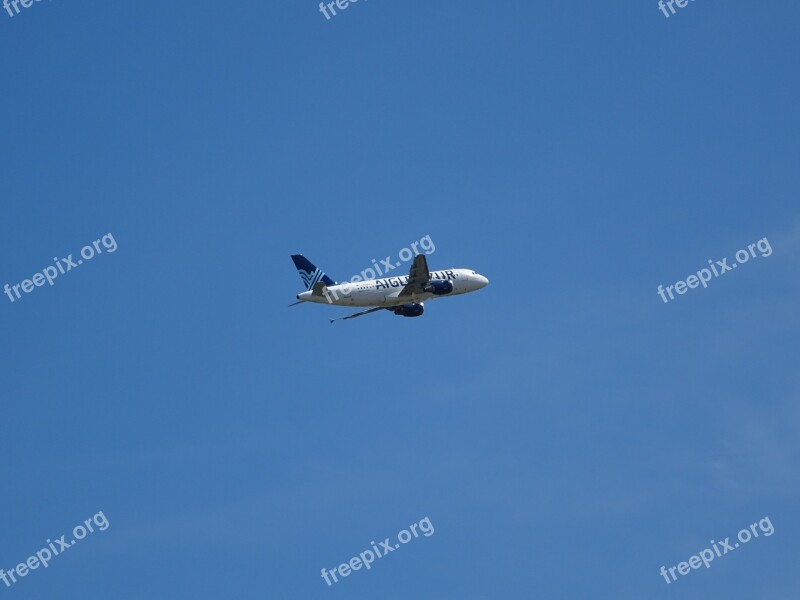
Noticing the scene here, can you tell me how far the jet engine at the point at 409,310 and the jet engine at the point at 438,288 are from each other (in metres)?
3.19

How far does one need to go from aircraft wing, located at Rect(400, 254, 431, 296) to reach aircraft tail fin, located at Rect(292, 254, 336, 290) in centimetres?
703

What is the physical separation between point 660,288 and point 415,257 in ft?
65.5

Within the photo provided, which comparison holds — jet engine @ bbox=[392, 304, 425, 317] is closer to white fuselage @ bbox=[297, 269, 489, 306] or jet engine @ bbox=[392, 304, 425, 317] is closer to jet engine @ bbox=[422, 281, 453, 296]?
white fuselage @ bbox=[297, 269, 489, 306]

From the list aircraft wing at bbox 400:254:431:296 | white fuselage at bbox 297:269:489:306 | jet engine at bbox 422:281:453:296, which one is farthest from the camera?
jet engine at bbox 422:281:453:296

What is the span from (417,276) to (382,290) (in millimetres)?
3820

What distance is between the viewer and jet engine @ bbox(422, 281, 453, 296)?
105100 mm

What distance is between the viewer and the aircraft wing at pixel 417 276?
4001 inches

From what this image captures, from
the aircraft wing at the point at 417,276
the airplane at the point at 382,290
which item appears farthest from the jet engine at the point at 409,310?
the aircraft wing at the point at 417,276

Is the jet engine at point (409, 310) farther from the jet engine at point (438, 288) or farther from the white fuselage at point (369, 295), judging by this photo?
the jet engine at point (438, 288)

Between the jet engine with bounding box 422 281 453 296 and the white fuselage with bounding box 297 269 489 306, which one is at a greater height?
the white fuselage with bounding box 297 269 489 306

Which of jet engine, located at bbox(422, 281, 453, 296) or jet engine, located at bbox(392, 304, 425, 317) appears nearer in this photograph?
jet engine, located at bbox(422, 281, 453, 296)

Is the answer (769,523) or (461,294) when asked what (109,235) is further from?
(769,523)

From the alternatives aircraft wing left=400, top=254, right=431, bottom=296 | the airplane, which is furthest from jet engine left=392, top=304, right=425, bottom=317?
aircraft wing left=400, top=254, right=431, bottom=296

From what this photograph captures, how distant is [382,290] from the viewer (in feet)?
345
